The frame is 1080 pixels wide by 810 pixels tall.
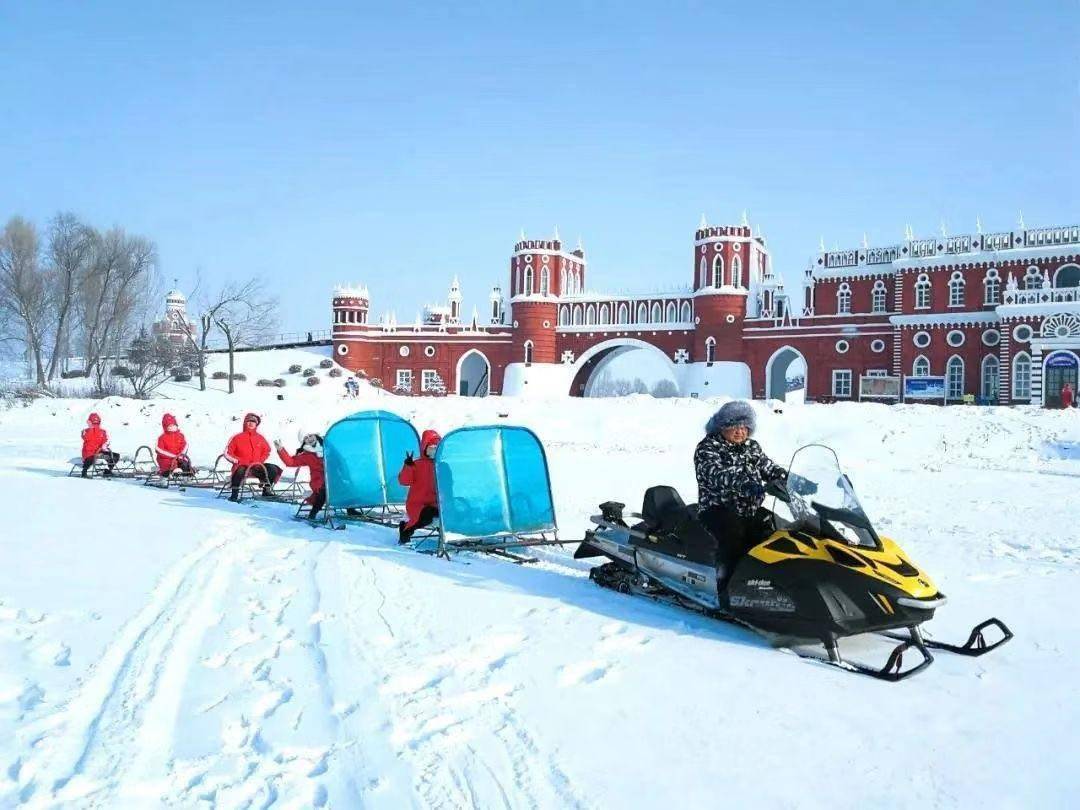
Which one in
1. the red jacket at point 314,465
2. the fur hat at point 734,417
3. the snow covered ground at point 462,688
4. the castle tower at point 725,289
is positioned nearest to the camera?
the snow covered ground at point 462,688

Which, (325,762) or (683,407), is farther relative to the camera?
(683,407)

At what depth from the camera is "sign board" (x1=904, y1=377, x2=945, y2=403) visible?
116 feet

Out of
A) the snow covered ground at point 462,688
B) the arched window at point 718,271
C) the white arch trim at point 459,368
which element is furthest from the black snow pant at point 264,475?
the white arch trim at point 459,368

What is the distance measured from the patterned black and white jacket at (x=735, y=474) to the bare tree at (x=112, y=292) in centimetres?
4452

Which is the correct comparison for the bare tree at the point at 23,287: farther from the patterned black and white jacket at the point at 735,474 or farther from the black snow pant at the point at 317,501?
the patterned black and white jacket at the point at 735,474

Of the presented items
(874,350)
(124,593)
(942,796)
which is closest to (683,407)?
(874,350)

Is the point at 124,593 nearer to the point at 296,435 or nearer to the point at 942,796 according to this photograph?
the point at 942,796

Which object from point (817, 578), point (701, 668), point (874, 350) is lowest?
point (701, 668)

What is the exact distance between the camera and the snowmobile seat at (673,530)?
550 centimetres

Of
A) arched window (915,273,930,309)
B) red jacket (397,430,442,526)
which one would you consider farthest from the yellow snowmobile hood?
arched window (915,273,930,309)

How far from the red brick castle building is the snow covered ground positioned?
93.9ft

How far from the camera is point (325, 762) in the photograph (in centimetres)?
338

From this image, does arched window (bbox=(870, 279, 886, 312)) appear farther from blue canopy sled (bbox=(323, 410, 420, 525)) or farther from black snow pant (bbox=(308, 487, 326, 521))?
black snow pant (bbox=(308, 487, 326, 521))

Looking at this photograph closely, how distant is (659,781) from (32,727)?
2.84m
